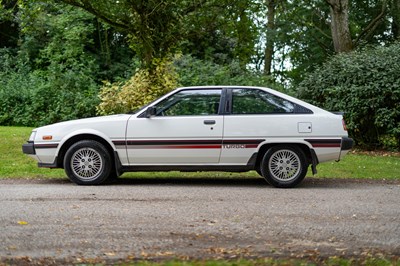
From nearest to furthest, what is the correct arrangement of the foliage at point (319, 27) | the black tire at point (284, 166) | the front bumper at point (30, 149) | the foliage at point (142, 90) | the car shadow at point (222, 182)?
the black tire at point (284, 166) < the front bumper at point (30, 149) < the car shadow at point (222, 182) < the foliage at point (142, 90) < the foliage at point (319, 27)

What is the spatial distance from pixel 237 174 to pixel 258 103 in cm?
254

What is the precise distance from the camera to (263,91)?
37.6 ft

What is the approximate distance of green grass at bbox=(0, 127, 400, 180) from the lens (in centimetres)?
1316

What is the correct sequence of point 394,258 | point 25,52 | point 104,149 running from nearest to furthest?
point 394,258 < point 104,149 < point 25,52

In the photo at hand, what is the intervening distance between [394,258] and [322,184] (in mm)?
6011

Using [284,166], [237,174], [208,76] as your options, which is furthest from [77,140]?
[208,76]

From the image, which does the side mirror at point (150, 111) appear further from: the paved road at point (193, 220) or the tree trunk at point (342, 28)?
the tree trunk at point (342, 28)

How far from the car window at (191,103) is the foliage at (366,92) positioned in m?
8.48

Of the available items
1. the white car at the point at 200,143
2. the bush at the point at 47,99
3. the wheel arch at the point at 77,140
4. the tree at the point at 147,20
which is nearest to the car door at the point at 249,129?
the white car at the point at 200,143

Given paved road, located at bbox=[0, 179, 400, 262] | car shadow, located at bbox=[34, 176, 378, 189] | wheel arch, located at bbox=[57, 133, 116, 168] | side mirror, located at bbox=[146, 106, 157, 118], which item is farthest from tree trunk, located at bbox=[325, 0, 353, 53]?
wheel arch, located at bbox=[57, 133, 116, 168]

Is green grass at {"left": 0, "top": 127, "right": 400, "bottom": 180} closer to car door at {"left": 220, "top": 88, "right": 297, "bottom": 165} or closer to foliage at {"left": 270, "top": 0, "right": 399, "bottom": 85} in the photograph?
car door at {"left": 220, "top": 88, "right": 297, "bottom": 165}

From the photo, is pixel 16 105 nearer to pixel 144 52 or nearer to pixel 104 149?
pixel 144 52

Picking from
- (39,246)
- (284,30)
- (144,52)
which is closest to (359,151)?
(144,52)

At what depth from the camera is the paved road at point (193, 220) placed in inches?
247
